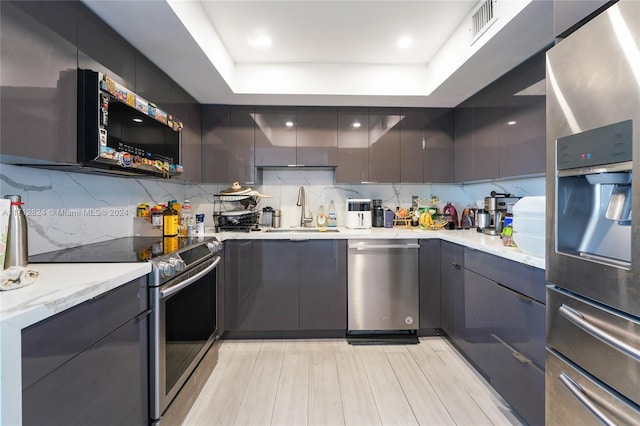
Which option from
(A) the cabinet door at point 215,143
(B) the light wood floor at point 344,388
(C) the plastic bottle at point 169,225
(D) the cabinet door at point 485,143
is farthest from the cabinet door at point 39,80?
(D) the cabinet door at point 485,143

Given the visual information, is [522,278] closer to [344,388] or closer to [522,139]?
[522,139]

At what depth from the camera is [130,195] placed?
6.64 ft

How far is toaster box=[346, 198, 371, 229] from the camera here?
2.71 meters

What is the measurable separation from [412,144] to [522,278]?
5.64 feet

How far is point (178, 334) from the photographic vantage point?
4.78 ft

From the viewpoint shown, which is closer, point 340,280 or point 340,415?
point 340,415

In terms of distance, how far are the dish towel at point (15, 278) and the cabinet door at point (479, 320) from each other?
2.13m

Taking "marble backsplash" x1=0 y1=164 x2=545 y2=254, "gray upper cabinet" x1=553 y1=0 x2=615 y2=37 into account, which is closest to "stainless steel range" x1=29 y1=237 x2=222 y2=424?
"marble backsplash" x1=0 y1=164 x2=545 y2=254

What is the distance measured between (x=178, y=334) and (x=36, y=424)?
746 mm

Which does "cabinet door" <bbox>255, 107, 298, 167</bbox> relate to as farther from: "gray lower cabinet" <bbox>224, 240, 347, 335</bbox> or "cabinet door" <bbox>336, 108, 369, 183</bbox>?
"gray lower cabinet" <bbox>224, 240, 347, 335</bbox>

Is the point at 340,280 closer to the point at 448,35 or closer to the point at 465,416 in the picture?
the point at 465,416

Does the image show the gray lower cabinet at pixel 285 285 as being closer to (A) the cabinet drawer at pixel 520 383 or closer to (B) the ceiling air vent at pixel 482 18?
(A) the cabinet drawer at pixel 520 383

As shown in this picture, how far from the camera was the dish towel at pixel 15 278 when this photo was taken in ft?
2.66

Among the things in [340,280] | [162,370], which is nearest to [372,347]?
[340,280]
